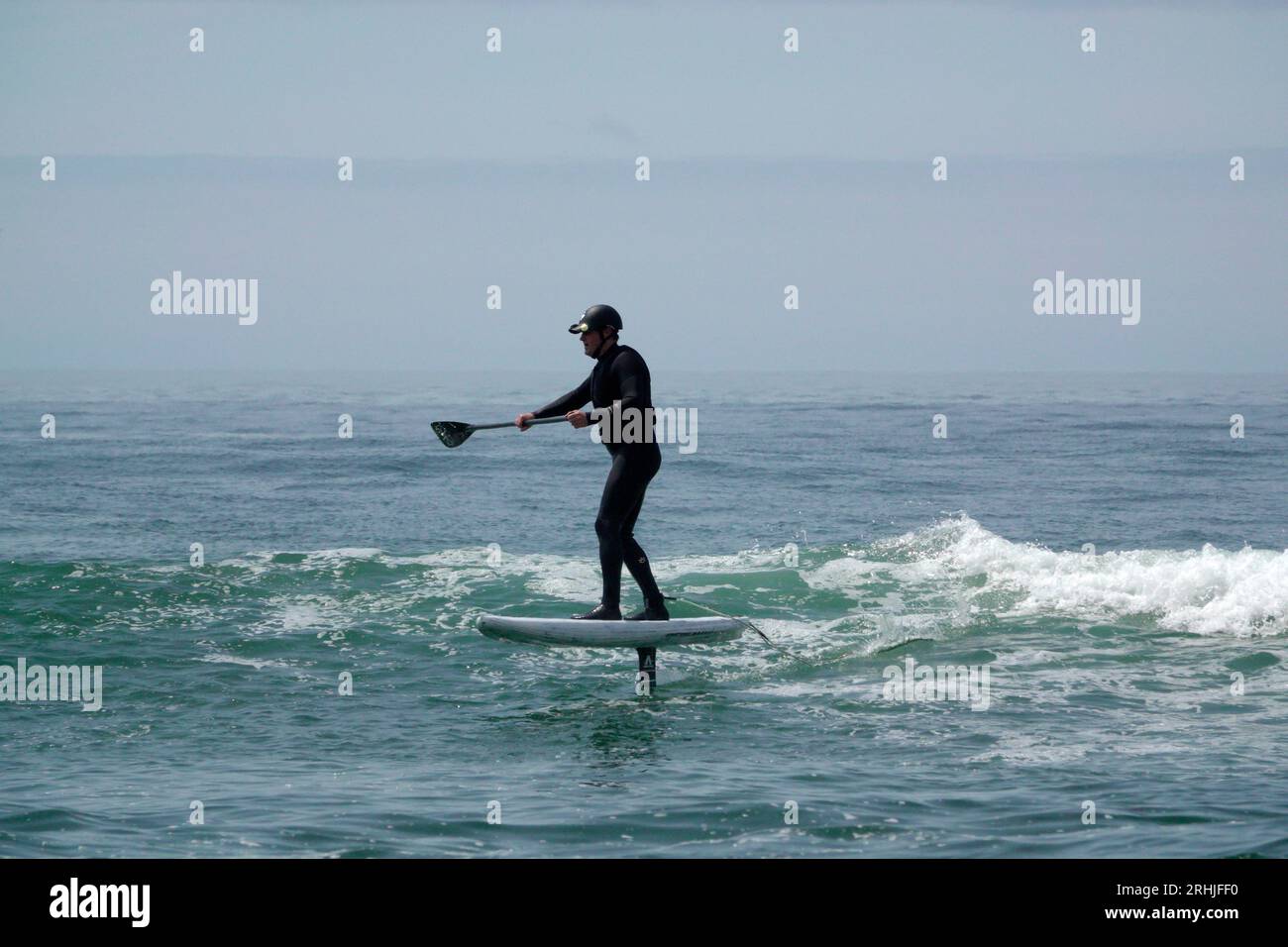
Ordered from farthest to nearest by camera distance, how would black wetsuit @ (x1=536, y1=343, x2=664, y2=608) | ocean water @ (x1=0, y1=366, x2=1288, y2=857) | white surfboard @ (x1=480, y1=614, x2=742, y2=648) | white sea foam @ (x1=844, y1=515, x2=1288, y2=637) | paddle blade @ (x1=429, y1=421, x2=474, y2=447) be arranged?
1. white sea foam @ (x1=844, y1=515, x2=1288, y2=637)
2. paddle blade @ (x1=429, y1=421, x2=474, y2=447)
3. white surfboard @ (x1=480, y1=614, x2=742, y2=648)
4. black wetsuit @ (x1=536, y1=343, x2=664, y2=608)
5. ocean water @ (x1=0, y1=366, x2=1288, y2=857)

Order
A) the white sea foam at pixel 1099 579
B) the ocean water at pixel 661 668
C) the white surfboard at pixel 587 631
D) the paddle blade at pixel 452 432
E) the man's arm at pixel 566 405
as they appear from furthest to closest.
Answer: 1. the white sea foam at pixel 1099 579
2. the paddle blade at pixel 452 432
3. the man's arm at pixel 566 405
4. the white surfboard at pixel 587 631
5. the ocean water at pixel 661 668

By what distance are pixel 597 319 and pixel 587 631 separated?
2540 millimetres

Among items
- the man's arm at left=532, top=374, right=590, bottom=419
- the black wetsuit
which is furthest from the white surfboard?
the man's arm at left=532, top=374, right=590, bottom=419

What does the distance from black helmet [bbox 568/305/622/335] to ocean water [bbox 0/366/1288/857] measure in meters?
3.25

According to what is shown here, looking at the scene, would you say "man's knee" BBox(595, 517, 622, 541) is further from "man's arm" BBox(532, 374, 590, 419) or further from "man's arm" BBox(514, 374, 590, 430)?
"man's arm" BBox(532, 374, 590, 419)

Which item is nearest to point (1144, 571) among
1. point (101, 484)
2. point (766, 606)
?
point (766, 606)

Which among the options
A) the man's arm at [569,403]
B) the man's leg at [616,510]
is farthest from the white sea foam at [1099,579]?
the man's arm at [569,403]

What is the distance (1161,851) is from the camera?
8094mm

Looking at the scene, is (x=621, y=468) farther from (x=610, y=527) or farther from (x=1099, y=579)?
(x=1099, y=579)

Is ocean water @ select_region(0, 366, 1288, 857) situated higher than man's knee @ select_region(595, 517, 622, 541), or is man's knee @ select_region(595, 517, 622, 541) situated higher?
man's knee @ select_region(595, 517, 622, 541)

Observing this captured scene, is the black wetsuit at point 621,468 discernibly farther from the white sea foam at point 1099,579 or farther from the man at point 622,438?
the white sea foam at point 1099,579

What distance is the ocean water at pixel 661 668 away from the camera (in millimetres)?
8953

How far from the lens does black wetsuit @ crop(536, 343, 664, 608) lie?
457 inches

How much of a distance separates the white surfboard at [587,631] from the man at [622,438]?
Answer: 118mm
